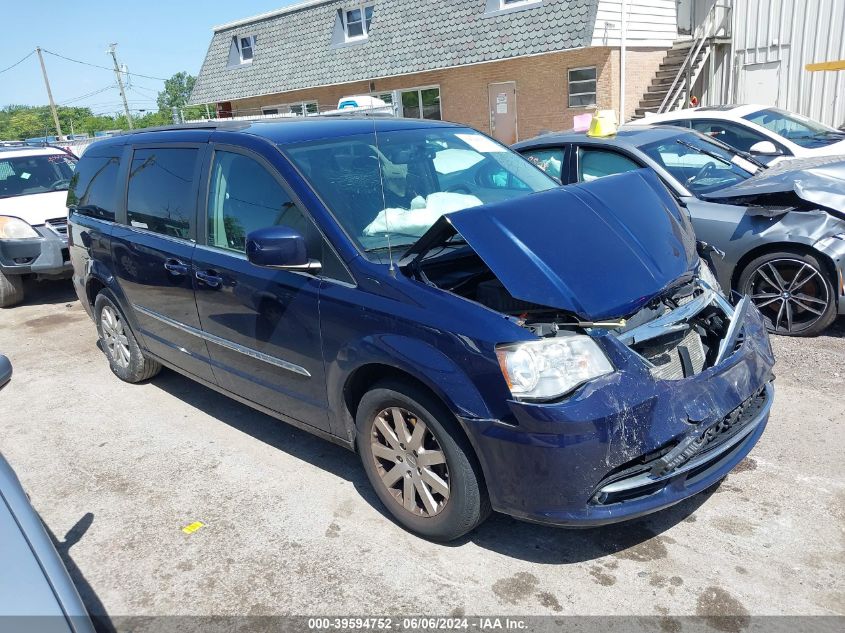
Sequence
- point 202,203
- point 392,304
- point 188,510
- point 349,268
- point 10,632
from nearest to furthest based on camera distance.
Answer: point 10,632 → point 392,304 → point 349,268 → point 188,510 → point 202,203

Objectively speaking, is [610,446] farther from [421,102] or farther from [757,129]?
[421,102]

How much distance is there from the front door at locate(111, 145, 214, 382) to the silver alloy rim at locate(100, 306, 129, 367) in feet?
1.63

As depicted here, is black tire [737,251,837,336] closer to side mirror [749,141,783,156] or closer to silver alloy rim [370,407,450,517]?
side mirror [749,141,783,156]

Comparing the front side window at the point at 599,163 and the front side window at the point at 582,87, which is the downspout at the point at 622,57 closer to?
the front side window at the point at 582,87

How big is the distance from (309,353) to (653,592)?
187 centimetres

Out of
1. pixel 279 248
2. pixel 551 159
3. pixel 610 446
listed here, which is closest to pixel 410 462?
pixel 610 446

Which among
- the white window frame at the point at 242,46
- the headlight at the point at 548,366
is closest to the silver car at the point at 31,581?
the headlight at the point at 548,366

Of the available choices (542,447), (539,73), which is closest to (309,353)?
(542,447)

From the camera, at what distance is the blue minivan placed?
2646mm

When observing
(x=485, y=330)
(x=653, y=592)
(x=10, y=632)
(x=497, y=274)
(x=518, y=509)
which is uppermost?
(x=497, y=274)

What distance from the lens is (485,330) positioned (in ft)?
8.73

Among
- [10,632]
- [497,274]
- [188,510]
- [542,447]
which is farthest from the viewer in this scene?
[188,510]

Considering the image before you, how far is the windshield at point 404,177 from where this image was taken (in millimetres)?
3383

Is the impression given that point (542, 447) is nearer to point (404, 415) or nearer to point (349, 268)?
point (404, 415)
